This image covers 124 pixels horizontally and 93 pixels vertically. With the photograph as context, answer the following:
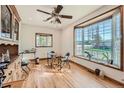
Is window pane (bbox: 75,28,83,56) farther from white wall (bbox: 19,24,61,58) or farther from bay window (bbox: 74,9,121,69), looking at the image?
white wall (bbox: 19,24,61,58)

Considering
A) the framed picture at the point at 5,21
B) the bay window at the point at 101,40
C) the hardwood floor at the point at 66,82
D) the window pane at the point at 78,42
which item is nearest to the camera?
the framed picture at the point at 5,21

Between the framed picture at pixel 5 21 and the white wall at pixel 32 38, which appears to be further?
the white wall at pixel 32 38

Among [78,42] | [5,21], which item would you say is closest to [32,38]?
[78,42]

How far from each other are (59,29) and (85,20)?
4.02 metres

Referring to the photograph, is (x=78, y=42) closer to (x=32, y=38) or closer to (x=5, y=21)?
(x=32, y=38)

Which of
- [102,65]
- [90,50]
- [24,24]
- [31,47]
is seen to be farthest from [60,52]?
[102,65]

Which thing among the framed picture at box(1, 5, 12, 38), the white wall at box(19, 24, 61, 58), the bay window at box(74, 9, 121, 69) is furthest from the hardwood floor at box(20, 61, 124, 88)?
the white wall at box(19, 24, 61, 58)

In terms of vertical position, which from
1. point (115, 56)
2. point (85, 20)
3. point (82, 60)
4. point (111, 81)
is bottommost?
point (111, 81)

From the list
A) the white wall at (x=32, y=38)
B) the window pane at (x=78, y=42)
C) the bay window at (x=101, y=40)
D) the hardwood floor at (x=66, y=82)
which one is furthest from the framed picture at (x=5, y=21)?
the white wall at (x=32, y=38)

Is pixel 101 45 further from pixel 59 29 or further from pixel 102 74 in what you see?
pixel 59 29

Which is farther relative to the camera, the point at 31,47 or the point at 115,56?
the point at 31,47

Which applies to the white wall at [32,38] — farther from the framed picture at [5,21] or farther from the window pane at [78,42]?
the framed picture at [5,21]

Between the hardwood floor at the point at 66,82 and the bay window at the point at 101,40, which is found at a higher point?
the bay window at the point at 101,40
